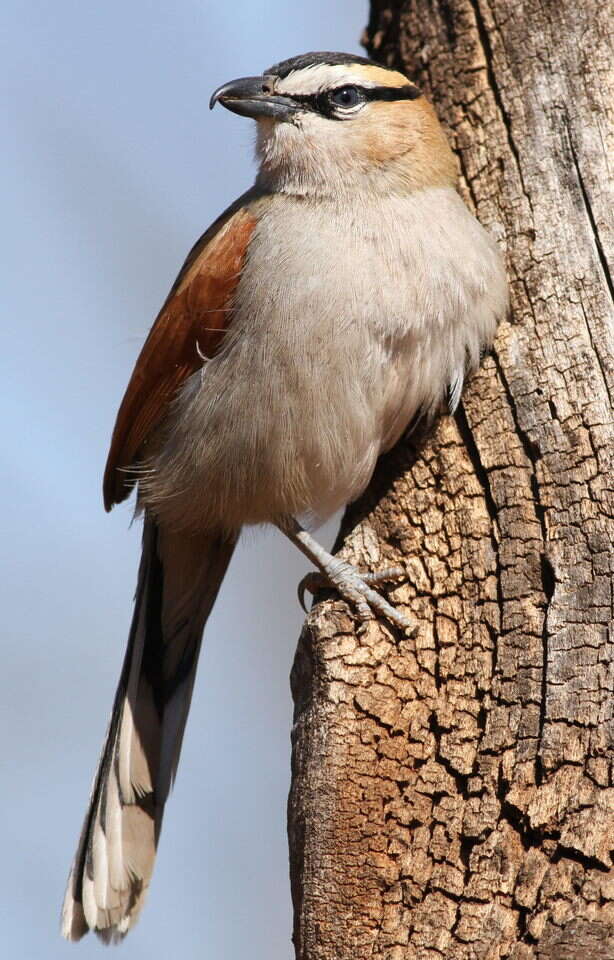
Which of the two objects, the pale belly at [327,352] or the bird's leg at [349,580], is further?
the pale belly at [327,352]

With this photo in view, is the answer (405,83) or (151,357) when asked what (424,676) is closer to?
(151,357)

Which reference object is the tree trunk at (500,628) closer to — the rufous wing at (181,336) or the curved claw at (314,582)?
the curved claw at (314,582)

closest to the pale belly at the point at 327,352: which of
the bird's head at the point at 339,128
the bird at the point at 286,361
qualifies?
the bird at the point at 286,361

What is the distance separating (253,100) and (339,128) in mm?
349

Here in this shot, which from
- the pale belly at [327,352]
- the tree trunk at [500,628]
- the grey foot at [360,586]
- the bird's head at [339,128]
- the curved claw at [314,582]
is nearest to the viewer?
the tree trunk at [500,628]

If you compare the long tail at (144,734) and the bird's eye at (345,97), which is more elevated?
the bird's eye at (345,97)

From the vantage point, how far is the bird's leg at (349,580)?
11.3 feet

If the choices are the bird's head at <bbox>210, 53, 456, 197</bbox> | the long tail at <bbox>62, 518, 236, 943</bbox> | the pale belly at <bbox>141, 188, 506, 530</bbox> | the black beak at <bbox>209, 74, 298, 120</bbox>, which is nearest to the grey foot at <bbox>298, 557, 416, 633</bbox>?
the pale belly at <bbox>141, 188, 506, 530</bbox>

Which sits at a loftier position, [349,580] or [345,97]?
[345,97]

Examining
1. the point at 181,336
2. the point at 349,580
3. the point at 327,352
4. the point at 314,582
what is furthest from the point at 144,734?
the point at 327,352

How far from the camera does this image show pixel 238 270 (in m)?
3.88

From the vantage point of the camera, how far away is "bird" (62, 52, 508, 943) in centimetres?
367

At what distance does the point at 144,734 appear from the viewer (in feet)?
13.9

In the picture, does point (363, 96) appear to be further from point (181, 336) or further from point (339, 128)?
point (181, 336)
